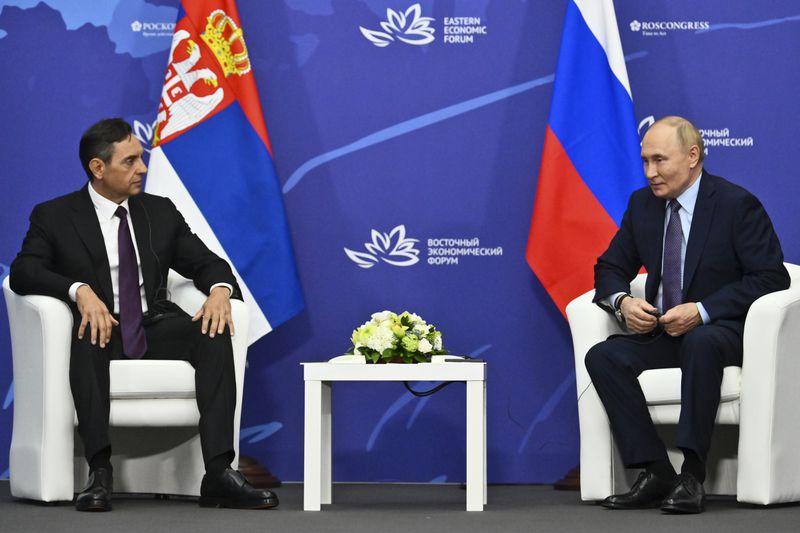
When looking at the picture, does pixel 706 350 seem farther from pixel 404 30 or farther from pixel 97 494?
pixel 404 30

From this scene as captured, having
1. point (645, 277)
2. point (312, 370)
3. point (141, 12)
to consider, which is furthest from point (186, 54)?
point (645, 277)

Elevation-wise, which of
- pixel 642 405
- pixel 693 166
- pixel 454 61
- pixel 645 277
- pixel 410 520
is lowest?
pixel 410 520

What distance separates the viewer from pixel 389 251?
4578 millimetres

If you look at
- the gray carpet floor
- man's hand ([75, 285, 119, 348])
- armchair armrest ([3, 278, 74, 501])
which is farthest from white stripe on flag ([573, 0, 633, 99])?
armchair armrest ([3, 278, 74, 501])

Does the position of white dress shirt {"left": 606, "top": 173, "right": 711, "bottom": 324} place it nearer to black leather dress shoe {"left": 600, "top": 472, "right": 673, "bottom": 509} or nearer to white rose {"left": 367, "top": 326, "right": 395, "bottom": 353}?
black leather dress shoe {"left": 600, "top": 472, "right": 673, "bottom": 509}

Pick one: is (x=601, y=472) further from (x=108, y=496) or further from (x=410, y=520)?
(x=108, y=496)

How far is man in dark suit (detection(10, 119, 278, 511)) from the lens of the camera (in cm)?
344

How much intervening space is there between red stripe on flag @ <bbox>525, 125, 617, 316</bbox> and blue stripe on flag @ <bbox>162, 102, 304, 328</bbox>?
3.24 ft

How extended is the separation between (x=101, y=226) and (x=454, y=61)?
161cm

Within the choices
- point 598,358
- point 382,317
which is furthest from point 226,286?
point 598,358

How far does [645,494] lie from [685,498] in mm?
166

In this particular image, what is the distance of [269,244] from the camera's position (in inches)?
173

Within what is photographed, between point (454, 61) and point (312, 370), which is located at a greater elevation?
point (454, 61)

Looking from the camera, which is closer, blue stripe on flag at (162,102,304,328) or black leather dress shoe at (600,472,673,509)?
black leather dress shoe at (600,472,673,509)
